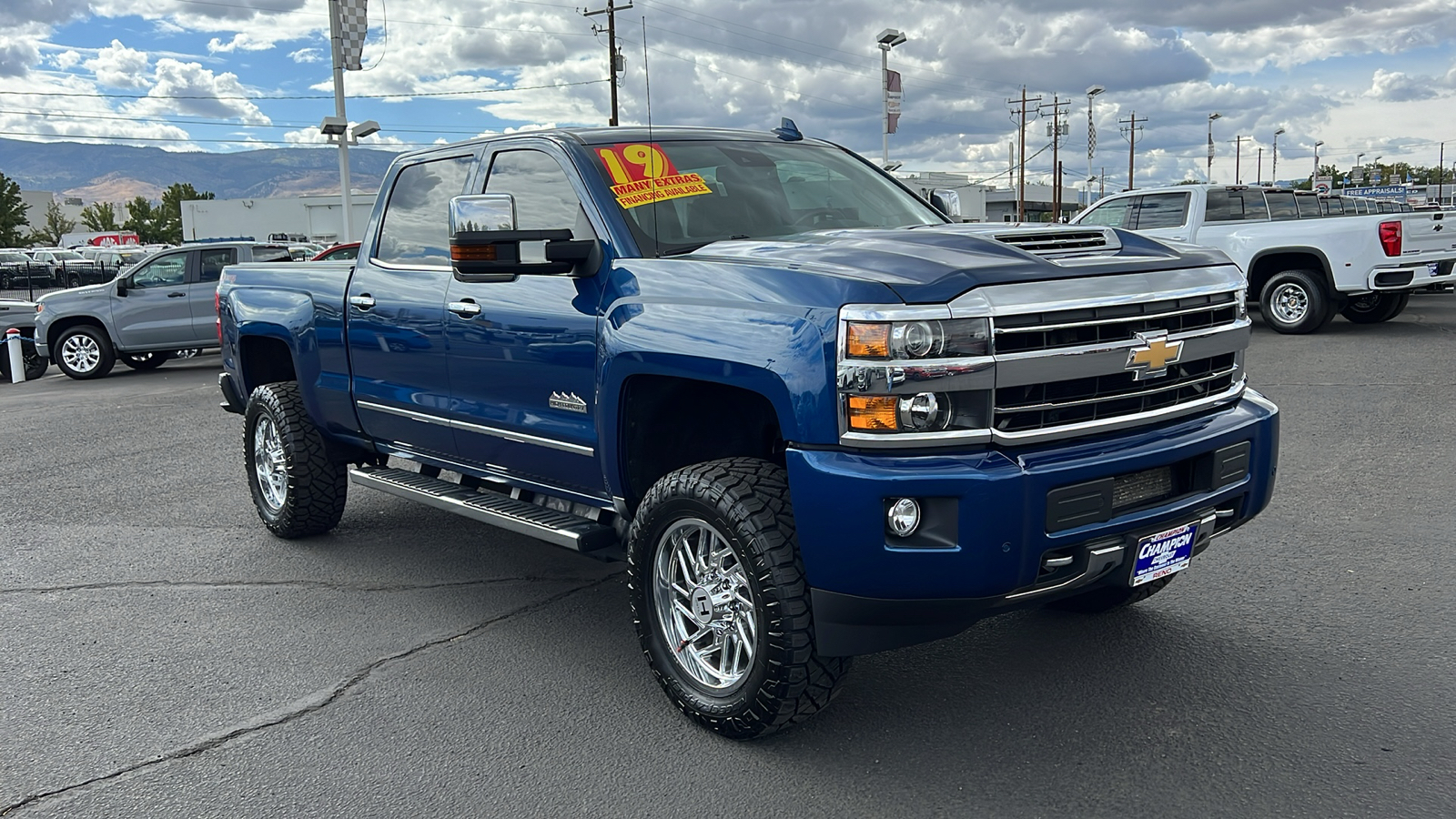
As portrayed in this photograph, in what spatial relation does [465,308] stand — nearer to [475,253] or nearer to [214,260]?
[475,253]

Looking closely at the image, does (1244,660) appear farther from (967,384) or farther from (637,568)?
(637,568)

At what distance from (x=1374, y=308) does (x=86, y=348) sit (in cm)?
1744

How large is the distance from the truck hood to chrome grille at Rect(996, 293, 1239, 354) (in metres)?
0.12

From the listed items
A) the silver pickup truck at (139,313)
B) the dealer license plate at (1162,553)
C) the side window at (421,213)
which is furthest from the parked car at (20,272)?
the dealer license plate at (1162,553)

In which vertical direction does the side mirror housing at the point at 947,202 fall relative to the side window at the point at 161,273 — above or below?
above

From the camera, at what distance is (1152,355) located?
11.6 ft

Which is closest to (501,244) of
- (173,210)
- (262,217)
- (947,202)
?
(947,202)

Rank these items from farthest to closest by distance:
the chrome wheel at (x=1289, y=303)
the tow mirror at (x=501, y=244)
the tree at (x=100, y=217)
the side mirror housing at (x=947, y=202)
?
the tree at (x=100, y=217) < the chrome wheel at (x=1289, y=303) < the side mirror housing at (x=947, y=202) < the tow mirror at (x=501, y=244)

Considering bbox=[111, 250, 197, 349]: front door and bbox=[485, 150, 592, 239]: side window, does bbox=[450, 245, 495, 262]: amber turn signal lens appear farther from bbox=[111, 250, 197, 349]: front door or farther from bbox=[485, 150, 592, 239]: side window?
bbox=[111, 250, 197, 349]: front door

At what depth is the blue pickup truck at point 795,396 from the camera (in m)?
3.21

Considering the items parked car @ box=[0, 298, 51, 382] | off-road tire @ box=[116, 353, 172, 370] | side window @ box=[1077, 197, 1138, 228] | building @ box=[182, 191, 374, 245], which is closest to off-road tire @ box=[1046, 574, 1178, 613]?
side window @ box=[1077, 197, 1138, 228]

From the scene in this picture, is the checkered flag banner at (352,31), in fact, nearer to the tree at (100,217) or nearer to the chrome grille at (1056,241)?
the chrome grille at (1056,241)

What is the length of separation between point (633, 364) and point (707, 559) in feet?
2.26

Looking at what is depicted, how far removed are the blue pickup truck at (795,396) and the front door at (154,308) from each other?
12.4 metres
